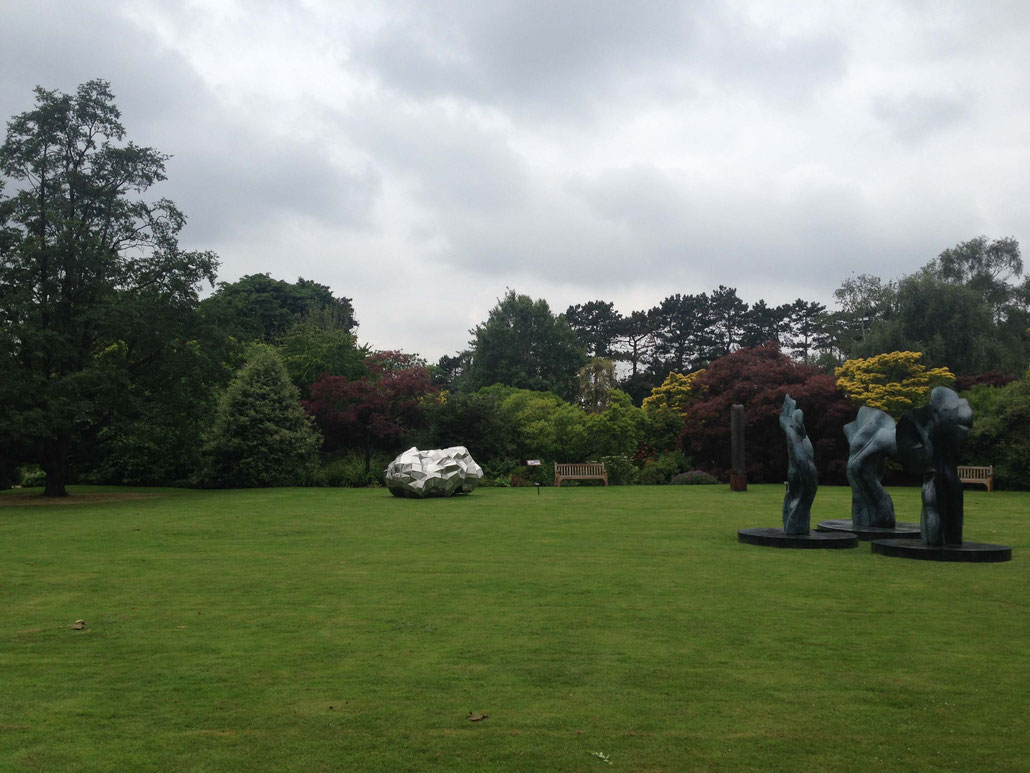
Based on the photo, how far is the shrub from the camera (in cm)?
2920

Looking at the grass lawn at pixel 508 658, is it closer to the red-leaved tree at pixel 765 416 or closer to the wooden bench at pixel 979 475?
the wooden bench at pixel 979 475

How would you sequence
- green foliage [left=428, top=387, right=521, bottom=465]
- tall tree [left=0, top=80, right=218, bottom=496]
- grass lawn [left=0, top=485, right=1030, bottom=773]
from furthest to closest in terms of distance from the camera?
green foliage [left=428, top=387, right=521, bottom=465] < tall tree [left=0, top=80, right=218, bottom=496] < grass lawn [left=0, top=485, right=1030, bottom=773]

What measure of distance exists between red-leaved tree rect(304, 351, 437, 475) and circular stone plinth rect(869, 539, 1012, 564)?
849 inches

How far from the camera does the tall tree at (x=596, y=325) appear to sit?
209ft

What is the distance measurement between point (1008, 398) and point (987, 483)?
344cm

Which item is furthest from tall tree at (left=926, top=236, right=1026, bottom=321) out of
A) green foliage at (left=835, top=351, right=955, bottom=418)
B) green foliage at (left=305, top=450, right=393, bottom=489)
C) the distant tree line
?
green foliage at (left=305, top=450, right=393, bottom=489)

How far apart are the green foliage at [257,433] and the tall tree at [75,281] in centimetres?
362

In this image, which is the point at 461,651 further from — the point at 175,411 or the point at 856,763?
the point at 175,411

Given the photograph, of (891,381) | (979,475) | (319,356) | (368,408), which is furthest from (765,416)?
(319,356)

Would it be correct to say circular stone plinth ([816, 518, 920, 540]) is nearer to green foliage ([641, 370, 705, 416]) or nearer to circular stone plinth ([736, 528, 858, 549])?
circular stone plinth ([736, 528, 858, 549])

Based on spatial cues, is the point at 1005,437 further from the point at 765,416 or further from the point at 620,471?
the point at 620,471

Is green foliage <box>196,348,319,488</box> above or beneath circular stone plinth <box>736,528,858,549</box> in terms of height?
above

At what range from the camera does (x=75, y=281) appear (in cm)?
2286

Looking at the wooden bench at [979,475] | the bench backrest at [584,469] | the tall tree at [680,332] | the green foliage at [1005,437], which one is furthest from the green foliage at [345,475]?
the tall tree at [680,332]
